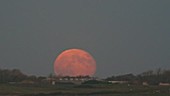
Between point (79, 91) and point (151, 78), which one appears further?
point (151, 78)

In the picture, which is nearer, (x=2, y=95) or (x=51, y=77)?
(x=2, y=95)

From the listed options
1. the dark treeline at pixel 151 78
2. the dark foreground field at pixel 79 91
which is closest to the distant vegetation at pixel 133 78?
A: the dark treeline at pixel 151 78

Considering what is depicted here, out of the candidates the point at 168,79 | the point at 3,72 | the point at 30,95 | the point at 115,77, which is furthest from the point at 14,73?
the point at 30,95

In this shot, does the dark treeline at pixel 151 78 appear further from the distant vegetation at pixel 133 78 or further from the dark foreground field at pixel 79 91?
the dark foreground field at pixel 79 91

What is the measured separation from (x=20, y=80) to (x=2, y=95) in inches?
3633

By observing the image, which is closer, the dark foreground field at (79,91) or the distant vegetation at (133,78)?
the dark foreground field at (79,91)

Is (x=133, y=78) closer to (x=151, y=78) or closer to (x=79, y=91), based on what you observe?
(x=151, y=78)

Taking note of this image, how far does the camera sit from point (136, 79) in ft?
587

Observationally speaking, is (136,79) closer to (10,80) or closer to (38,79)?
(38,79)

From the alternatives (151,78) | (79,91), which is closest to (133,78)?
(151,78)

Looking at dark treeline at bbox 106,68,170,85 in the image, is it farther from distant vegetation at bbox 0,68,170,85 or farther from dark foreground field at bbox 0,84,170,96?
dark foreground field at bbox 0,84,170,96

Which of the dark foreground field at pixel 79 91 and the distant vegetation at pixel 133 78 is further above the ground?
the distant vegetation at pixel 133 78

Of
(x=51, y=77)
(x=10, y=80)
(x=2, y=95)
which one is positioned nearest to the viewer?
(x=2, y=95)

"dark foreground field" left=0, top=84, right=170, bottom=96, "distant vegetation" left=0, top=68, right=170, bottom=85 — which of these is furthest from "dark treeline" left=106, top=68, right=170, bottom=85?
"dark foreground field" left=0, top=84, right=170, bottom=96
